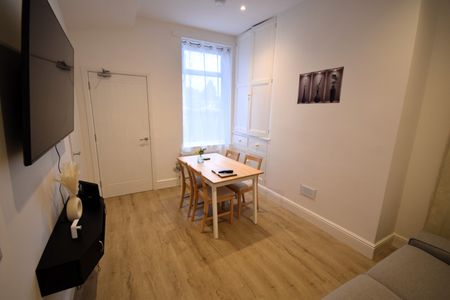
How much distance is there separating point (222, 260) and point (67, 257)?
4.68 feet

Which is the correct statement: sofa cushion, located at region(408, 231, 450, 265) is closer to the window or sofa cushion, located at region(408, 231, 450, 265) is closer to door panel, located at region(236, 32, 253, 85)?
door panel, located at region(236, 32, 253, 85)

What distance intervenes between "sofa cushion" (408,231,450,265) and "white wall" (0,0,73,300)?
2.58 metres

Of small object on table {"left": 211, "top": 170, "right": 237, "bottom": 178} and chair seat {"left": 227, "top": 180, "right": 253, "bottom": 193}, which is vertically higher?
small object on table {"left": 211, "top": 170, "right": 237, "bottom": 178}

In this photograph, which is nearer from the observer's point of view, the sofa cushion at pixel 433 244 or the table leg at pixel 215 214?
the sofa cushion at pixel 433 244

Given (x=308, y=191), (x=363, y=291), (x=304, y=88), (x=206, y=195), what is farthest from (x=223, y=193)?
(x=304, y=88)

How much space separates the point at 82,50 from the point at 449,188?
15.3 feet

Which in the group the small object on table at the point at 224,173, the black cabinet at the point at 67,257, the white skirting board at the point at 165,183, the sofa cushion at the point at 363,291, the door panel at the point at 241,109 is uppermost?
the door panel at the point at 241,109

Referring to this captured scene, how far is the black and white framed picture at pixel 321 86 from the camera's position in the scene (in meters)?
2.35

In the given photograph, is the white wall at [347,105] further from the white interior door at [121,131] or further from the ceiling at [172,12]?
the white interior door at [121,131]

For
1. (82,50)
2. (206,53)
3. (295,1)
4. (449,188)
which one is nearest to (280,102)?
(295,1)

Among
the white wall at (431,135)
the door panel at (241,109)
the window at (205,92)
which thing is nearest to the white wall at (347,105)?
the white wall at (431,135)

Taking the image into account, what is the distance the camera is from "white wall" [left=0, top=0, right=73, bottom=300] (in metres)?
0.79

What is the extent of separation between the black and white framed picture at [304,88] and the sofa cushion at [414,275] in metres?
1.92

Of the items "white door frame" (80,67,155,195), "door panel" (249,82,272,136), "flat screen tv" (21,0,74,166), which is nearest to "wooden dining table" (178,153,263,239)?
"door panel" (249,82,272,136)
